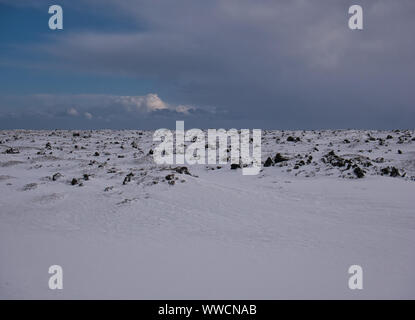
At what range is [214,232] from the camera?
9875 millimetres

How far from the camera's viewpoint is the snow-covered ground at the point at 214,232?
669 centimetres

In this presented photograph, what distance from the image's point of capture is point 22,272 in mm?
7449

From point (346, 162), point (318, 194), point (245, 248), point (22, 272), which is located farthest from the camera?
point (346, 162)

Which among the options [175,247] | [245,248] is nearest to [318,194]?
[245,248]

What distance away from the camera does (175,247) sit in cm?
884

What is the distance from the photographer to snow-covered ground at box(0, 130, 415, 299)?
21.9 feet

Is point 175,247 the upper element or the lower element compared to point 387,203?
lower

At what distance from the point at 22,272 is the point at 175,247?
3.85 m
